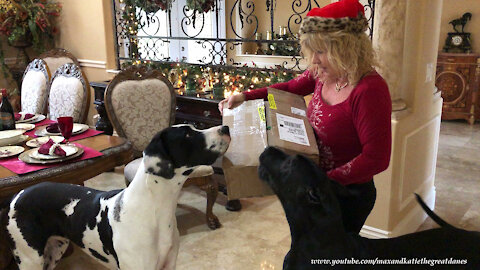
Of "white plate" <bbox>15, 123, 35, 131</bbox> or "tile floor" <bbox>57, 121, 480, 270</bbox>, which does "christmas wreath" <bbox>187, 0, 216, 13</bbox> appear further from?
"white plate" <bbox>15, 123, 35, 131</bbox>

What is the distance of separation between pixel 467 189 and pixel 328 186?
317 cm

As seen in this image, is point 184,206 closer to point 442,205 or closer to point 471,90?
point 442,205

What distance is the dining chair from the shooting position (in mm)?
2910

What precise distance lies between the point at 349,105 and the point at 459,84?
561 cm

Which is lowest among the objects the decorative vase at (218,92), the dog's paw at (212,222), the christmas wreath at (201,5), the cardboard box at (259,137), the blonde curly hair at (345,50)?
the dog's paw at (212,222)

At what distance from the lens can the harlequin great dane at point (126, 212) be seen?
1445 mm

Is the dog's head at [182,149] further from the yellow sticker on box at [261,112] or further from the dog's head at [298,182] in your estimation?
the dog's head at [298,182]

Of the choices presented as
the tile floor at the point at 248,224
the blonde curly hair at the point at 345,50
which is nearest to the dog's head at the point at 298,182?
the blonde curly hair at the point at 345,50

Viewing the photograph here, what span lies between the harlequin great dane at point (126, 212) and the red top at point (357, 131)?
35 centimetres

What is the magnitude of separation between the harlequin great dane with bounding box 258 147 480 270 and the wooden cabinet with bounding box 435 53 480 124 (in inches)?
219

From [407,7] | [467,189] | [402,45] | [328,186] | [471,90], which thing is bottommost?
[467,189]

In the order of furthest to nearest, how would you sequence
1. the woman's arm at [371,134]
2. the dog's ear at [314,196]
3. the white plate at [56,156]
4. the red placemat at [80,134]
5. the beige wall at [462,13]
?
the beige wall at [462,13], the red placemat at [80,134], the white plate at [56,156], the woman's arm at [371,134], the dog's ear at [314,196]

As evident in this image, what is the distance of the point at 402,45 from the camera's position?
2.52 m

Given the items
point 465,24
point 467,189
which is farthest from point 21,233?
point 465,24
